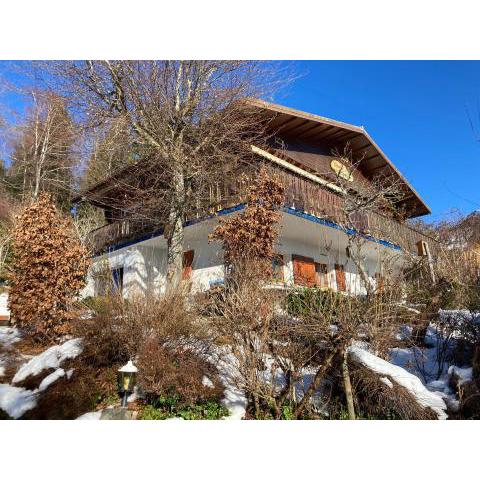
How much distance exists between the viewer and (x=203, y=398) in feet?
18.3

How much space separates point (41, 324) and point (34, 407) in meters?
2.77

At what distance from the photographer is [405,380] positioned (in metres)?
5.80

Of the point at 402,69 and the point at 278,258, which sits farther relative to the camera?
the point at 278,258

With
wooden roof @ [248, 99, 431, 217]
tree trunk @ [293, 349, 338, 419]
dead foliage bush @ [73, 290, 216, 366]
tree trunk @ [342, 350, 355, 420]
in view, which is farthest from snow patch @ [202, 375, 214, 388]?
wooden roof @ [248, 99, 431, 217]

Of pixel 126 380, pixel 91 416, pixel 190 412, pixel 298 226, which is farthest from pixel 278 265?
pixel 91 416

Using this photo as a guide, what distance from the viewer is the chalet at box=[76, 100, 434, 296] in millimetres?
12016

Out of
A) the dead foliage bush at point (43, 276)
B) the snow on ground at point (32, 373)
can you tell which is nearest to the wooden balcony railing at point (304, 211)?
the dead foliage bush at point (43, 276)

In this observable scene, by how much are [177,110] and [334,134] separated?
7.12 m

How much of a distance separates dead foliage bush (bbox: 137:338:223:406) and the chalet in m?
5.32

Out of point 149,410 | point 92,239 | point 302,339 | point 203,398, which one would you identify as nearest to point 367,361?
point 302,339

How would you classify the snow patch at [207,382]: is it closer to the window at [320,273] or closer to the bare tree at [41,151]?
the window at [320,273]

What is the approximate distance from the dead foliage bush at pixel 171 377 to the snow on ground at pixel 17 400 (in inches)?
66.7

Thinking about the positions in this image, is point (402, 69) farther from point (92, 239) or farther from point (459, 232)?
point (92, 239)
